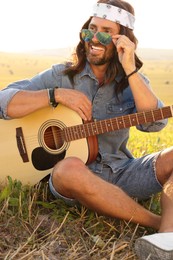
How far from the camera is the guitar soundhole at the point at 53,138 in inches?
196

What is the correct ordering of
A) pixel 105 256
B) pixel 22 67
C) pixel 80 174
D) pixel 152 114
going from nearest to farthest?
pixel 105 256, pixel 80 174, pixel 152 114, pixel 22 67

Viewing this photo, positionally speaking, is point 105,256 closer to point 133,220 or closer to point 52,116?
point 133,220

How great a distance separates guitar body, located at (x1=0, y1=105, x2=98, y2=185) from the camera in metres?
4.91

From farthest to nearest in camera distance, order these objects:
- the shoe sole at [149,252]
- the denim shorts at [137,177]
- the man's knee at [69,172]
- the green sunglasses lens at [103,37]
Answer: the green sunglasses lens at [103,37], the denim shorts at [137,177], the man's knee at [69,172], the shoe sole at [149,252]

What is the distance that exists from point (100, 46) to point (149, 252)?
1894mm

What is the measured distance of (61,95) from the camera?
488 centimetres

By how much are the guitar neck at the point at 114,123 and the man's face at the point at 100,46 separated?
1.89 ft

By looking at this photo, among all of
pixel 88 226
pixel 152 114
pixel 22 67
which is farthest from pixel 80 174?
pixel 22 67

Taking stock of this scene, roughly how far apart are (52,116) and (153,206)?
1.11 meters

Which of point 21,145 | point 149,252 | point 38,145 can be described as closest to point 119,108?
point 38,145

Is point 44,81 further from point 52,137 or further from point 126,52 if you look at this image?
point 126,52

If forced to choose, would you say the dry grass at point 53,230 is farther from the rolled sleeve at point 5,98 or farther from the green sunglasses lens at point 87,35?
the green sunglasses lens at point 87,35

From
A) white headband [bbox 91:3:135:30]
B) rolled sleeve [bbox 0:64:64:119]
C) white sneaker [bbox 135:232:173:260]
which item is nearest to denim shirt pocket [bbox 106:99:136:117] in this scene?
rolled sleeve [bbox 0:64:64:119]

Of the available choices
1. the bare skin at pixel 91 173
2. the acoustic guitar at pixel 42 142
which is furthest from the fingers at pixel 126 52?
the acoustic guitar at pixel 42 142
